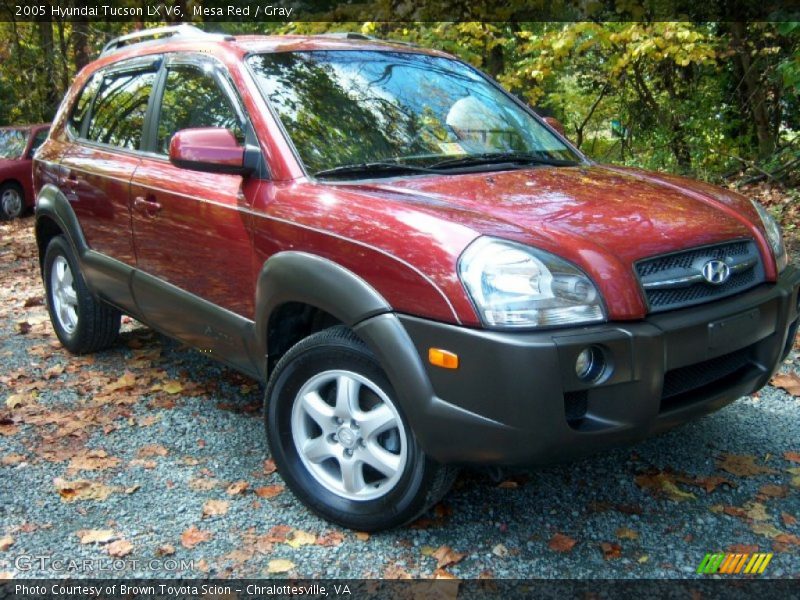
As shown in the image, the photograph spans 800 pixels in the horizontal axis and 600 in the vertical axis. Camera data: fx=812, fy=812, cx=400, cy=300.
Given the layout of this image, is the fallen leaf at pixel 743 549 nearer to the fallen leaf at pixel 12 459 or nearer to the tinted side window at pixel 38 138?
the fallen leaf at pixel 12 459

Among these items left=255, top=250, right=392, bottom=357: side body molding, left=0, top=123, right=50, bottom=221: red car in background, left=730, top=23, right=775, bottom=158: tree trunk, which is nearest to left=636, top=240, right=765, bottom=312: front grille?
left=255, top=250, right=392, bottom=357: side body molding

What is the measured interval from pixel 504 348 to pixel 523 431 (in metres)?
0.29

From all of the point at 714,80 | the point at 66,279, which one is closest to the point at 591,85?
the point at 714,80

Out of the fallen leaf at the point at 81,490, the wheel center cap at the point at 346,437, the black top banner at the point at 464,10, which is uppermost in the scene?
the black top banner at the point at 464,10

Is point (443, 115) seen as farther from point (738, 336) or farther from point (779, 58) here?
point (779, 58)

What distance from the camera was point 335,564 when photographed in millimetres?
2971

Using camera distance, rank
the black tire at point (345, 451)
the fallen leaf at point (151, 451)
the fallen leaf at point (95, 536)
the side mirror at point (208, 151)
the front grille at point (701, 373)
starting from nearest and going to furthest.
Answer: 1. the front grille at point (701, 373)
2. the black tire at point (345, 451)
3. the fallen leaf at point (95, 536)
4. the side mirror at point (208, 151)
5. the fallen leaf at point (151, 451)

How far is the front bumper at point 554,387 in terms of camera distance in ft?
8.29

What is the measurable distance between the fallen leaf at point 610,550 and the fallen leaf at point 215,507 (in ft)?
5.02

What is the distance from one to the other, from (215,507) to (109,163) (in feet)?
7.11

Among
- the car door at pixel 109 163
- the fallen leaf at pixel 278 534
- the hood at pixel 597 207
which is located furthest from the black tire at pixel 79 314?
the hood at pixel 597 207

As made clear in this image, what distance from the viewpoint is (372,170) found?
338cm

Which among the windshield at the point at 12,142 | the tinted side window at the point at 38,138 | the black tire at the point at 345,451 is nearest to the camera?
the black tire at the point at 345,451

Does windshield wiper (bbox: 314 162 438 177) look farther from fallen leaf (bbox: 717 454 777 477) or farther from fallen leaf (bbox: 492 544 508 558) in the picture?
fallen leaf (bbox: 717 454 777 477)
